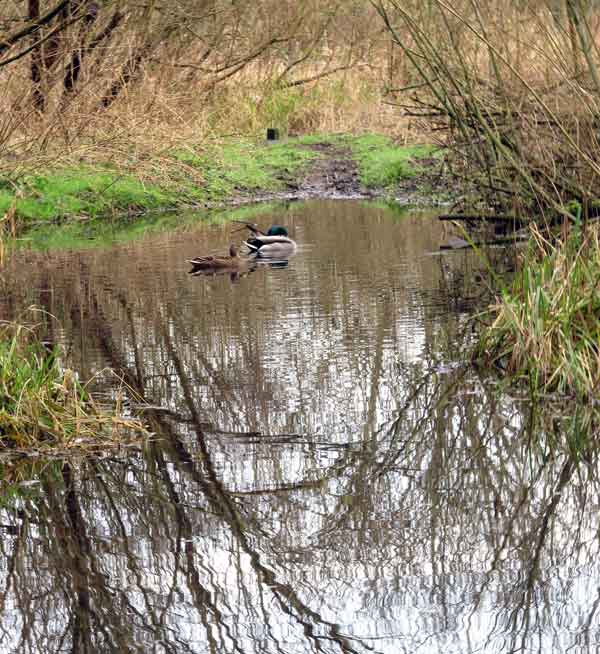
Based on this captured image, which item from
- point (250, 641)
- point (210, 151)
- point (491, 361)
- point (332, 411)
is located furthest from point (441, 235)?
point (250, 641)

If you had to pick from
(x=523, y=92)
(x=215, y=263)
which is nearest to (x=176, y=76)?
(x=215, y=263)

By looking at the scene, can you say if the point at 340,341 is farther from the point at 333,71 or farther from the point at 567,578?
the point at 333,71

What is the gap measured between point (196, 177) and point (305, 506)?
14966 millimetres

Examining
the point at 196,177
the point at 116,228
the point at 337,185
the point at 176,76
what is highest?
the point at 176,76

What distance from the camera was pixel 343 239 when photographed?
1596 cm

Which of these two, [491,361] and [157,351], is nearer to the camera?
[491,361]

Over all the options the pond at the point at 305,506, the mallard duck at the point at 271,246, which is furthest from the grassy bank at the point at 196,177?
the pond at the point at 305,506

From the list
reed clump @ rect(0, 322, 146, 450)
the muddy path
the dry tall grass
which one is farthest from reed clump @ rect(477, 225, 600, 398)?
the muddy path

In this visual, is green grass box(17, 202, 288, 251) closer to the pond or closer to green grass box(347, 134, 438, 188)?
green grass box(347, 134, 438, 188)

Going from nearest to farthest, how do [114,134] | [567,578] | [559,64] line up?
[567,578]
[559,64]
[114,134]

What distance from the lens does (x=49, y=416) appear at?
723 cm

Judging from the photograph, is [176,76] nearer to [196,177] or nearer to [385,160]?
[196,177]

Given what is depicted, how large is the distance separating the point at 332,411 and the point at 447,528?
2085 millimetres

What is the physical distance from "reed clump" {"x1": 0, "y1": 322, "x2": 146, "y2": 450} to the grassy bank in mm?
9202
